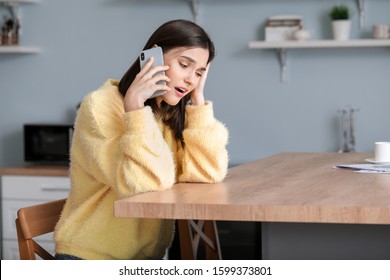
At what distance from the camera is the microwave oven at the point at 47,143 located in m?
4.03

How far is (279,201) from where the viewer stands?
1472 mm

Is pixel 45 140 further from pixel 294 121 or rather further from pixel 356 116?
pixel 356 116

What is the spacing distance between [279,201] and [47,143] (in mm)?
2799

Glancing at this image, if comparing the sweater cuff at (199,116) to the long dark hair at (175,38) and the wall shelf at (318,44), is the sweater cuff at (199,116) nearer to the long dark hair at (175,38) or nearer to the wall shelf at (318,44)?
the long dark hair at (175,38)

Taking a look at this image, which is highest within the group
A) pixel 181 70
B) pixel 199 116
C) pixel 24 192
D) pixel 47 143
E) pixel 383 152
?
pixel 181 70

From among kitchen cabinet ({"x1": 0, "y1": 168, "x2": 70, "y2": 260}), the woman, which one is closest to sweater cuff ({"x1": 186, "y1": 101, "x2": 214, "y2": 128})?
the woman

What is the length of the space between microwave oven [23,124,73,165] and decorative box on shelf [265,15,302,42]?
44.9 inches

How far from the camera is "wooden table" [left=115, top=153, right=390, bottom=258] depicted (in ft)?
4.56

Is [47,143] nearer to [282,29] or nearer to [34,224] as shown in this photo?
[282,29]

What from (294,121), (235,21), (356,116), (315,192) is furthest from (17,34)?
(315,192)

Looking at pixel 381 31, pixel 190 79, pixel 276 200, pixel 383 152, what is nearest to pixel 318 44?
pixel 381 31

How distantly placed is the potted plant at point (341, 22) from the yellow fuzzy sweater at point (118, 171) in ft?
6.67

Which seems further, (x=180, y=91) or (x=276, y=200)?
(x=180, y=91)

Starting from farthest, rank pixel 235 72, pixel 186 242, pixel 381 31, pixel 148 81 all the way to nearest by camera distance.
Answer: pixel 235 72 < pixel 381 31 < pixel 186 242 < pixel 148 81
